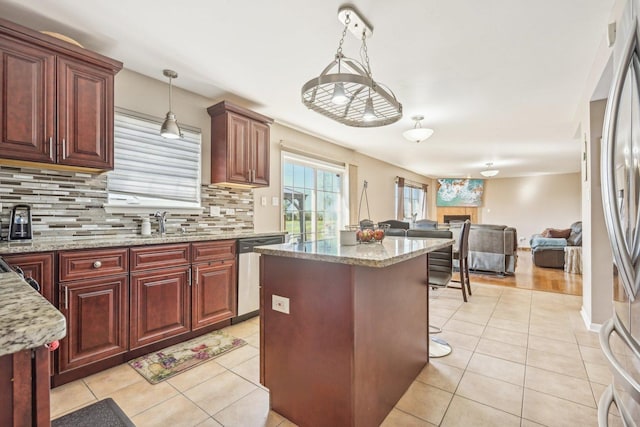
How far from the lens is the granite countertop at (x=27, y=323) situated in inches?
20.6

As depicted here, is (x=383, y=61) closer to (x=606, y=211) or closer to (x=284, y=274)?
(x=284, y=274)

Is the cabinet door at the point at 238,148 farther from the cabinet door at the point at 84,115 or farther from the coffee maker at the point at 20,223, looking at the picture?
the coffee maker at the point at 20,223

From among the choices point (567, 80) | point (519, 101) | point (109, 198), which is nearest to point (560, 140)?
point (519, 101)

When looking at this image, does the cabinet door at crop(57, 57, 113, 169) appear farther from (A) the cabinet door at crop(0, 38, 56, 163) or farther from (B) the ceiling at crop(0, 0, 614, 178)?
(B) the ceiling at crop(0, 0, 614, 178)

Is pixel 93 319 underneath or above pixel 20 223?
underneath

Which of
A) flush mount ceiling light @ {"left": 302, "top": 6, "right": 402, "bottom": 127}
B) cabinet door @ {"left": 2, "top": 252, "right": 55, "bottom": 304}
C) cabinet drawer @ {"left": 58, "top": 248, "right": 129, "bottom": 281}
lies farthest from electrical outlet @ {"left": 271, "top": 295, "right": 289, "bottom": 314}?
cabinet door @ {"left": 2, "top": 252, "right": 55, "bottom": 304}

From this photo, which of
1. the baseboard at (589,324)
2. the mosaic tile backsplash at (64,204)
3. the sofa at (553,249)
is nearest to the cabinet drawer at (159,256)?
the mosaic tile backsplash at (64,204)

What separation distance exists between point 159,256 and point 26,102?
131 cm

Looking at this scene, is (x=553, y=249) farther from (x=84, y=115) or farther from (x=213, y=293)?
(x=84, y=115)

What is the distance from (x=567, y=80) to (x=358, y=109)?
243cm

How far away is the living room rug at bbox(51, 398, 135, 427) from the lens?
1.25 metres

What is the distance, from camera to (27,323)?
1.88 feet

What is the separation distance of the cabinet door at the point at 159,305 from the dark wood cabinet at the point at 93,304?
75mm

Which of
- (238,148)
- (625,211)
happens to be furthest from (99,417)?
(238,148)
